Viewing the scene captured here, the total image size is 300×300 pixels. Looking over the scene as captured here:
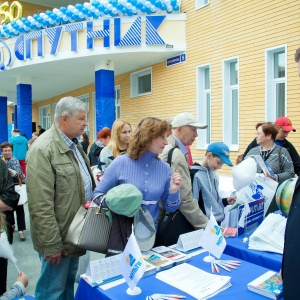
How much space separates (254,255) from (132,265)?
1.03 meters

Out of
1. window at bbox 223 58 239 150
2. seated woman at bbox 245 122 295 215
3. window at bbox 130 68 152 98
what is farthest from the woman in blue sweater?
window at bbox 130 68 152 98

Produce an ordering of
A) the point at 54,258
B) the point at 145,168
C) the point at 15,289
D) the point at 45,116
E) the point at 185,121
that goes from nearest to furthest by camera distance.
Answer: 1. the point at 15,289
2. the point at 54,258
3. the point at 145,168
4. the point at 185,121
5. the point at 45,116

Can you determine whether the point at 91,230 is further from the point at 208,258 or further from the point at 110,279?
the point at 208,258

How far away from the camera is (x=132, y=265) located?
65.1 inches

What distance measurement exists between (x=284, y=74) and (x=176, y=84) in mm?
3563

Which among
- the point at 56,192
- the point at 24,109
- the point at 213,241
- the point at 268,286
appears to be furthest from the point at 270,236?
the point at 24,109

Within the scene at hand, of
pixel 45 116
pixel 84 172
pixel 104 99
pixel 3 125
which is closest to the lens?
pixel 84 172

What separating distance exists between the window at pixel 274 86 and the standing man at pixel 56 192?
19.5 feet

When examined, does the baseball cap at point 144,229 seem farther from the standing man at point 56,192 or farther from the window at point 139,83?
the window at point 139,83

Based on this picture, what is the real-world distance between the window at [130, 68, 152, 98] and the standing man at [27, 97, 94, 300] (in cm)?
964

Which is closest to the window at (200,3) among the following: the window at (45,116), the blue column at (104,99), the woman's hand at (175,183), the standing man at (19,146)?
the blue column at (104,99)

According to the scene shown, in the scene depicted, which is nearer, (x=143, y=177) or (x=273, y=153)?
(x=143, y=177)

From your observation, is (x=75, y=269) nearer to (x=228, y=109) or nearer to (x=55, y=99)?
(x=228, y=109)

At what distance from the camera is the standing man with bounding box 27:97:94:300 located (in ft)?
7.04
